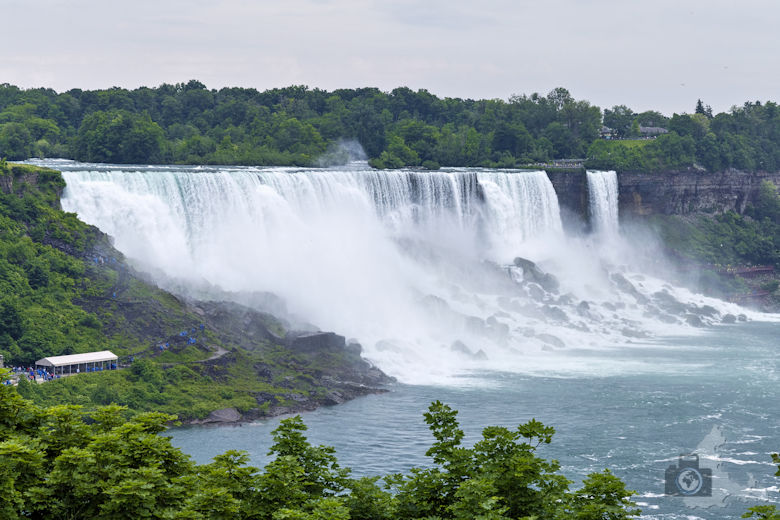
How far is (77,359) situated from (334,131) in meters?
57.0

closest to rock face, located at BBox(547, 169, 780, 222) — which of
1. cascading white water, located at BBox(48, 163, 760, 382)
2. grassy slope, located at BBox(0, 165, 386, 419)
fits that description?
cascading white water, located at BBox(48, 163, 760, 382)

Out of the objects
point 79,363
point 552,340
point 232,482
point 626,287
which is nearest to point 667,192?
point 626,287

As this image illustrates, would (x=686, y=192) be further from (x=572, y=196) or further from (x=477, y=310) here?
(x=477, y=310)

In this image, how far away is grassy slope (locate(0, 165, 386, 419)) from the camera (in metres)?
39.3

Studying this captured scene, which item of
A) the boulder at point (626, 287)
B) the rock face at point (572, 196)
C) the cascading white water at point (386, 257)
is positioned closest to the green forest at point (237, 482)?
the cascading white water at point (386, 257)

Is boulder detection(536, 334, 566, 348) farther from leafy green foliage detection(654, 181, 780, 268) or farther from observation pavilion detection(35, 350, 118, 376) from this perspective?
leafy green foliage detection(654, 181, 780, 268)

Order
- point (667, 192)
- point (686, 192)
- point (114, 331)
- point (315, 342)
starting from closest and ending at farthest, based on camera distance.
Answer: point (114, 331) < point (315, 342) < point (667, 192) < point (686, 192)

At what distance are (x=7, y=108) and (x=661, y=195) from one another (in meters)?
55.5

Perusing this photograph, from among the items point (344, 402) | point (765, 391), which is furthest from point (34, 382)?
point (765, 391)

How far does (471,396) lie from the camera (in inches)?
1683

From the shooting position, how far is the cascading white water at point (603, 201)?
8225 cm

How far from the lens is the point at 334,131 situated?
94.3m

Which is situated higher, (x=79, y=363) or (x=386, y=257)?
(x=386, y=257)

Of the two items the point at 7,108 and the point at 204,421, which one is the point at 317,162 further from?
the point at 204,421
